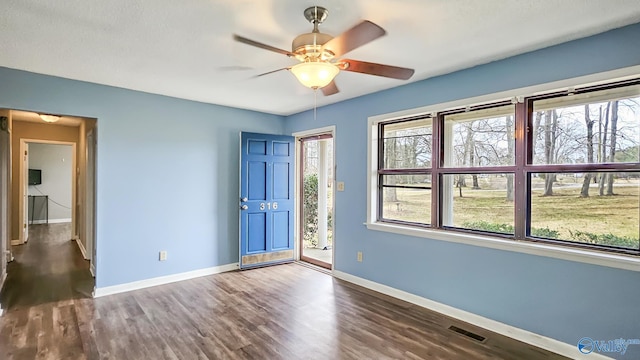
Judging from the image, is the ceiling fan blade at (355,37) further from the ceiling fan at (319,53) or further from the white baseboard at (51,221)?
the white baseboard at (51,221)

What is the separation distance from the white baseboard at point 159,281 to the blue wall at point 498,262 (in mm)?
1745

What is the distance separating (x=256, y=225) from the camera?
15.8 feet

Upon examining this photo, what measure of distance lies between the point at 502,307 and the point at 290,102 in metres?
3.36

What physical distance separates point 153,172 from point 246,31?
252cm

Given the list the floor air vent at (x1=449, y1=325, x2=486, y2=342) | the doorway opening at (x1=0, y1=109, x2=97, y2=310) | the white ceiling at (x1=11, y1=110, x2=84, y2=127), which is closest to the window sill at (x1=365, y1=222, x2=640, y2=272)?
the floor air vent at (x1=449, y1=325, x2=486, y2=342)

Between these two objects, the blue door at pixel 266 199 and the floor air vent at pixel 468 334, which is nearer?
the floor air vent at pixel 468 334

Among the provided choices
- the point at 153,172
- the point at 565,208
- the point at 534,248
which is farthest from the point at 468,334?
the point at 153,172

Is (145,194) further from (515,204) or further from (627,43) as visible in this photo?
(627,43)

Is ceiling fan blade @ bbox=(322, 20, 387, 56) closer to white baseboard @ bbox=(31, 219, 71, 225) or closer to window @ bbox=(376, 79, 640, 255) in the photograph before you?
window @ bbox=(376, 79, 640, 255)

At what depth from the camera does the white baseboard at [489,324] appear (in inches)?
96.5

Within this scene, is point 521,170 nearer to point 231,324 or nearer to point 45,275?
point 231,324

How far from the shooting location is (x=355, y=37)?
1.83 m

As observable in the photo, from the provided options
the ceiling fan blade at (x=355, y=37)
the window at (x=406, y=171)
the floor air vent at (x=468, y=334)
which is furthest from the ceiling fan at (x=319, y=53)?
the floor air vent at (x=468, y=334)

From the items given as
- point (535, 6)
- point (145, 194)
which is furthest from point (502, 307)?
point (145, 194)
